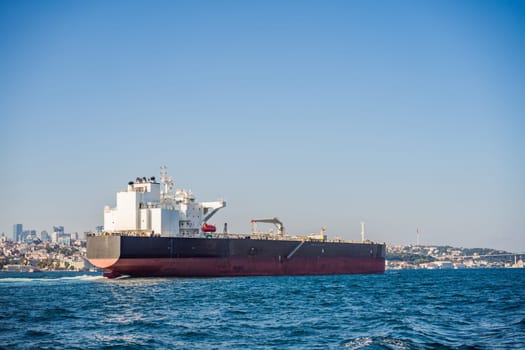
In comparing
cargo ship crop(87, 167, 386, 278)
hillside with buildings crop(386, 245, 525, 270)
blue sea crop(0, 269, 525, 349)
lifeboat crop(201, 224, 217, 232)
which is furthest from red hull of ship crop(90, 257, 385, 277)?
hillside with buildings crop(386, 245, 525, 270)

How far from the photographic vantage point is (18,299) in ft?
100

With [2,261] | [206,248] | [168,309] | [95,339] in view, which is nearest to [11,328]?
[95,339]

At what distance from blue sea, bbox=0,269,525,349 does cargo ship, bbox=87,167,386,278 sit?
766 centimetres

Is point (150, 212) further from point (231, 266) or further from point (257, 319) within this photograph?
point (257, 319)

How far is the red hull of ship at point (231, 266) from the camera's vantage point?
42.4 meters

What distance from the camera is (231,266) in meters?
48.9

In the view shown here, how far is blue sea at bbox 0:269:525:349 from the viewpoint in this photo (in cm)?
1800

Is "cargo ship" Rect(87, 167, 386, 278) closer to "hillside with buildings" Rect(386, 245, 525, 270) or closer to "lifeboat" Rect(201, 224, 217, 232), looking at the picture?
"lifeboat" Rect(201, 224, 217, 232)

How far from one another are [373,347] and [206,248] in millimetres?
30451

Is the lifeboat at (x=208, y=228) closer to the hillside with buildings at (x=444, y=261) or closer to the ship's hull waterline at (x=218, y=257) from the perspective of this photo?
the ship's hull waterline at (x=218, y=257)

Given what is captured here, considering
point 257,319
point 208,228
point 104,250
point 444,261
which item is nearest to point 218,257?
point 208,228

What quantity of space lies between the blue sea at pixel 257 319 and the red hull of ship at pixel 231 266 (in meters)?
7.61

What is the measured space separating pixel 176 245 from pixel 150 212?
358 centimetres

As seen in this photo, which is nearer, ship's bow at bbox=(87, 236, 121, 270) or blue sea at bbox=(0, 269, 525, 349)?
blue sea at bbox=(0, 269, 525, 349)
